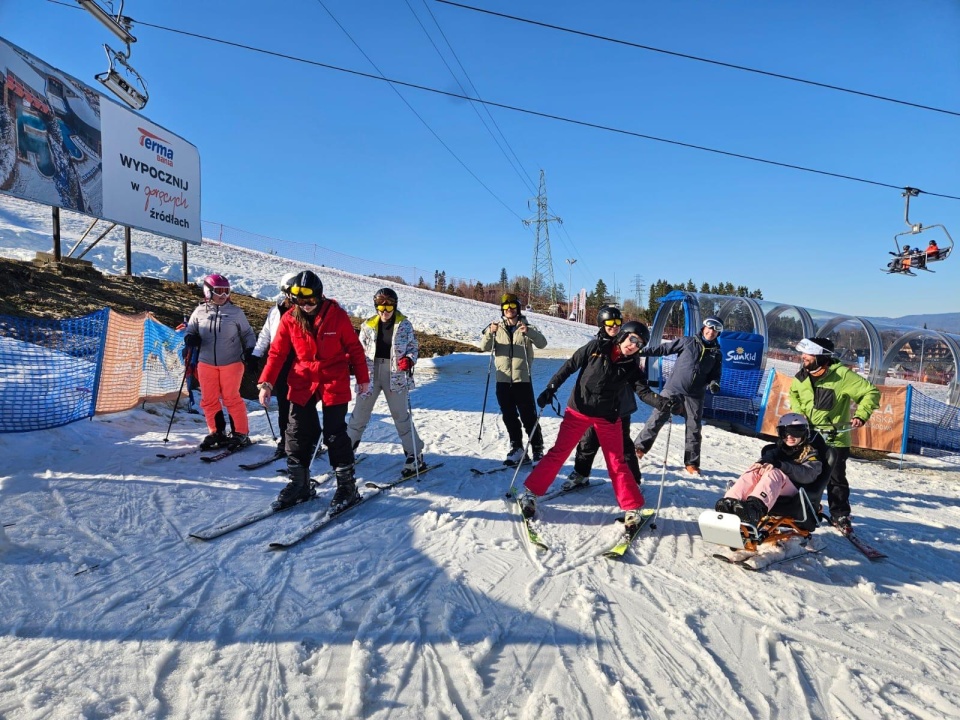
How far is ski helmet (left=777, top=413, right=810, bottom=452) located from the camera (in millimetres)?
4086

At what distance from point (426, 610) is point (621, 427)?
2.23m

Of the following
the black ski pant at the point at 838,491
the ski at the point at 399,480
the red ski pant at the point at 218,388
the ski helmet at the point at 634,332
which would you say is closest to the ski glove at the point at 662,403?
the ski helmet at the point at 634,332

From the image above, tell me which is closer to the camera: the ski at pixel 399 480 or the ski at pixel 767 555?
the ski at pixel 767 555

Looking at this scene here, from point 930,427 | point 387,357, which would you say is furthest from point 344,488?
point 930,427

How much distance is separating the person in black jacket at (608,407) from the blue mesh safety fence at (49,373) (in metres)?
5.47

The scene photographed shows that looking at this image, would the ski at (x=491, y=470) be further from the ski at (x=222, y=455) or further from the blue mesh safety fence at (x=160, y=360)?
the blue mesh safety fence at (x=160, y=360)

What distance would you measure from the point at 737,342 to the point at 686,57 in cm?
643

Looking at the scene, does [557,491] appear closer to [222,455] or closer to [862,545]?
A: [862,545]

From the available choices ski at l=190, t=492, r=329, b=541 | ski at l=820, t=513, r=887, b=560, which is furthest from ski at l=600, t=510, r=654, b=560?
ski at l=190, t=492, r=329, b=541

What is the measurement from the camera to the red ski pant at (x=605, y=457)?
14.0 feet

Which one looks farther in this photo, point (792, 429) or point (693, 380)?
point (693, 380)

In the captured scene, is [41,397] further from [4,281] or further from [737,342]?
[737,342]

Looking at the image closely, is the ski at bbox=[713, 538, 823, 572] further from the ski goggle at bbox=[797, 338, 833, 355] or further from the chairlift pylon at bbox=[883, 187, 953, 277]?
the chairlift pylon at bbox=[883, 187, 953, 277]

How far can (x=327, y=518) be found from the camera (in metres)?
4.21
